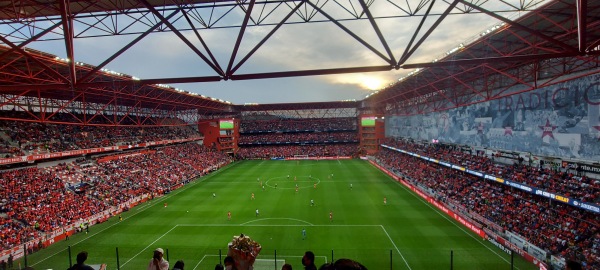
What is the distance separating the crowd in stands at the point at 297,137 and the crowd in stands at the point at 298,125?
1.43 metres

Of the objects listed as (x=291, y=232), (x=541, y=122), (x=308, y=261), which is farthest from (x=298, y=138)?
(x=308, y=261)

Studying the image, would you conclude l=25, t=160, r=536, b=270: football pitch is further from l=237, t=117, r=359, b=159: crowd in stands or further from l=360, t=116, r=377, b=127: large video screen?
l=237, t=117, r=359, b=159: crowd in stands

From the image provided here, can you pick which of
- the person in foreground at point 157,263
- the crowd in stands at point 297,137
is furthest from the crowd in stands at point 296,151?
the person in foreground at point 157,263

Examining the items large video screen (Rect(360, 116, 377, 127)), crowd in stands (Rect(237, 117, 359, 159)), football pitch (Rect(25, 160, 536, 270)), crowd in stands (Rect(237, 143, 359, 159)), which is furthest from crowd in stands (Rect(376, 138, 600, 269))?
crowd in stands (Rect(237, 117, 359, 159))

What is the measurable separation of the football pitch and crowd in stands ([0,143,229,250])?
2194 millimetres

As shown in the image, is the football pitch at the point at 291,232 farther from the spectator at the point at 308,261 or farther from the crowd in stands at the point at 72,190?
the spectator at the point at 308,261

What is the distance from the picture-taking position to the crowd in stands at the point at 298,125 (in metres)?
84.3

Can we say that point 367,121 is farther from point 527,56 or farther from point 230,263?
point 230,263

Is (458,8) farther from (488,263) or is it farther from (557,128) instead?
(557,128)

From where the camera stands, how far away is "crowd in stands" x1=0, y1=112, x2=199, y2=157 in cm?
3175

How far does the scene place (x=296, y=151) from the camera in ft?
257

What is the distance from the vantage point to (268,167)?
2398 inches

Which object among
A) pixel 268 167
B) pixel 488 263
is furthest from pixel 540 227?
pixel 268 167

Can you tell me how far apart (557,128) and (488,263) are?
1220 cm
